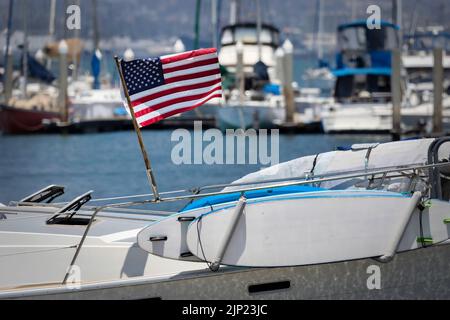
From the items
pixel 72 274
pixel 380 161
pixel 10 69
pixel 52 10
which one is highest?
pixel 52 10

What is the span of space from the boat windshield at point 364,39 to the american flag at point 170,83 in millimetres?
46396

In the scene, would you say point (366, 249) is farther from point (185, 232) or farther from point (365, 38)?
point (365, 38)

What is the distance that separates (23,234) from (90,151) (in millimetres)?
33163

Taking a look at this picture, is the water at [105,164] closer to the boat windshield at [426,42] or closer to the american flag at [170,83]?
the american flag at [170,83]

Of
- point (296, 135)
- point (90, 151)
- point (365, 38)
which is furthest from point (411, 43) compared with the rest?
point (90, 151)

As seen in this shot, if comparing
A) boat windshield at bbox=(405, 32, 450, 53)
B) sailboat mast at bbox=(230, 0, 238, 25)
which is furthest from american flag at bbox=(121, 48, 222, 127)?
sailboat mast at bbox=(230, 0, 238, 25)

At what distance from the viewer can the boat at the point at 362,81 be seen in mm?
49094

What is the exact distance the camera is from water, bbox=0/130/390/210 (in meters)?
29.7

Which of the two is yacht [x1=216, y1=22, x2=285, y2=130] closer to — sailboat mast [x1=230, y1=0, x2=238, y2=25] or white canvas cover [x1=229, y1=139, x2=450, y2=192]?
sailboat mast [x1=230, y1=0, x2=238, y2=25]

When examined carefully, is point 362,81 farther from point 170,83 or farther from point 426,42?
point 170,83

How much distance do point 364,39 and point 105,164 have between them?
2286cm

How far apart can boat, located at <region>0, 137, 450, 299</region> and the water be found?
9596 mm

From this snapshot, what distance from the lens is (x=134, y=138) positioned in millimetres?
52438

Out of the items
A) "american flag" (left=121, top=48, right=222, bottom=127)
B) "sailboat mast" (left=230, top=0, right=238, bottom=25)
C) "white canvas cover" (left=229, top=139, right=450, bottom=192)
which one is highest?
"sailboat mast" (left=230, top=0, right=238, bottom=25)
